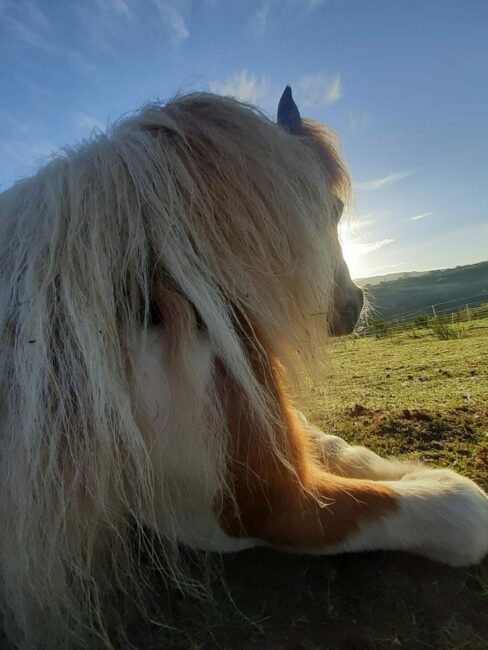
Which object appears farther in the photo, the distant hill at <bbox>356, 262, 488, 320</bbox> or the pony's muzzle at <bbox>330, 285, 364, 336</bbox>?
the distant hill at <bbox>356, 262, 488, 320</bbox>

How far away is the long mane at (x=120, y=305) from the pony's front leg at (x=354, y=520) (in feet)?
0.52

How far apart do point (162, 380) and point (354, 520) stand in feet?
1.88

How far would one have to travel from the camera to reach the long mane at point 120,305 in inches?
35.3

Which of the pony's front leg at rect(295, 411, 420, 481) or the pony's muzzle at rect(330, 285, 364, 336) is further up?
the pony's muzzle at rect(330, 285, 364, 336)

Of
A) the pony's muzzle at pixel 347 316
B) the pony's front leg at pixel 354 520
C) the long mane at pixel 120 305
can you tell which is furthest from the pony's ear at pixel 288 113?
the pony's front leg at pixel 354 520

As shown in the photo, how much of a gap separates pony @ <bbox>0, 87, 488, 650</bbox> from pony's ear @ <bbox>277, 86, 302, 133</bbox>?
347 millimetres

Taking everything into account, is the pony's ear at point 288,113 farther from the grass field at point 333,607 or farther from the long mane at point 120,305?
the grass field at point 333,607

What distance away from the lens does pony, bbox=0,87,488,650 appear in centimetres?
91

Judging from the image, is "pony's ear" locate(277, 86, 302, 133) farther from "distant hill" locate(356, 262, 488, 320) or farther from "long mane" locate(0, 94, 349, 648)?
"distant hill" locate(356, 262, 488, 320)

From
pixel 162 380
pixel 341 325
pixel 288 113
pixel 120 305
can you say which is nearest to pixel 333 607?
pixel 162 380

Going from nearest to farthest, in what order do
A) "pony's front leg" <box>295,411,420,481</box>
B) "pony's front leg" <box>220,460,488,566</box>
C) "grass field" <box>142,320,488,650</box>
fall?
"grass field" <box>142,320,488,650</box>
"pony's front leg" <box>220,460,488,566</box>
"pony's front leg" <box>295,411,420,481</box>

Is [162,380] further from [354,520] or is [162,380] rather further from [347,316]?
[347,316]

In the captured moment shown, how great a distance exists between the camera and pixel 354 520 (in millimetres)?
1060

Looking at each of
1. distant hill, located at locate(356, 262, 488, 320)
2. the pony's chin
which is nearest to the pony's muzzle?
the pony's chin
